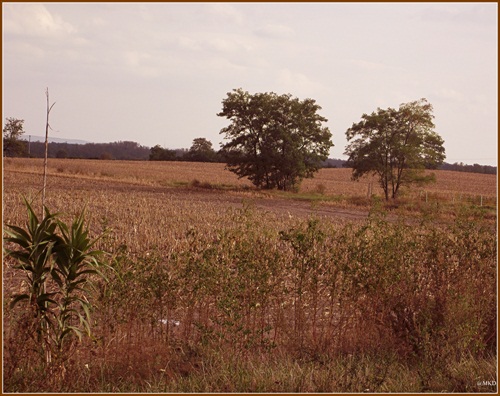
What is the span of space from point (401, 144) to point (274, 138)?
11004 millimetres

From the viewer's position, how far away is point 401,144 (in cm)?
4400

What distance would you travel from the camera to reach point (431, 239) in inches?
418

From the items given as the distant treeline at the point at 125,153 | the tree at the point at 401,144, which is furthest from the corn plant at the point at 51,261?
the distant treeline at the point at 125,153

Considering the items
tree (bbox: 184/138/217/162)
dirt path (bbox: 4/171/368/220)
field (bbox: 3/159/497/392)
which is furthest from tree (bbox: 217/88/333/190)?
tree (bbox: 184/138/217/162)

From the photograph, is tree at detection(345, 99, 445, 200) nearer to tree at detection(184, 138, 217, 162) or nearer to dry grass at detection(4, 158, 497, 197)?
dry grass at detection(4, 158, 497, 197)

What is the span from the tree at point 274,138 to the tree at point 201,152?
59.4 meters

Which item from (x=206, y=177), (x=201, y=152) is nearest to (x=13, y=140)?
(x=206, y=177)

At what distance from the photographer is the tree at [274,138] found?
5025 centimetres

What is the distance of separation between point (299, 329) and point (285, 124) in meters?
42.2

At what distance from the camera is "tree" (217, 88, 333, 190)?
5025 cm

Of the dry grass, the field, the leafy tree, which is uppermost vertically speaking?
the leafy tree

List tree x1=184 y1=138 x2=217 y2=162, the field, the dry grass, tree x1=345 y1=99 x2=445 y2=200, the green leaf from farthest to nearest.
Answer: tree x1=184 y1=138 x2=217 y2=162 → the dry grass → tree x1=345 y1=99 x2=445 y2=200 → the field → the green leaf

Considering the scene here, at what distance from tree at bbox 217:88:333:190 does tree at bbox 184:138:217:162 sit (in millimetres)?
59394

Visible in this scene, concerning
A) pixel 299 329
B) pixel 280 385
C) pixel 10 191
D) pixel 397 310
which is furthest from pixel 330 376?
pixel 10 191
